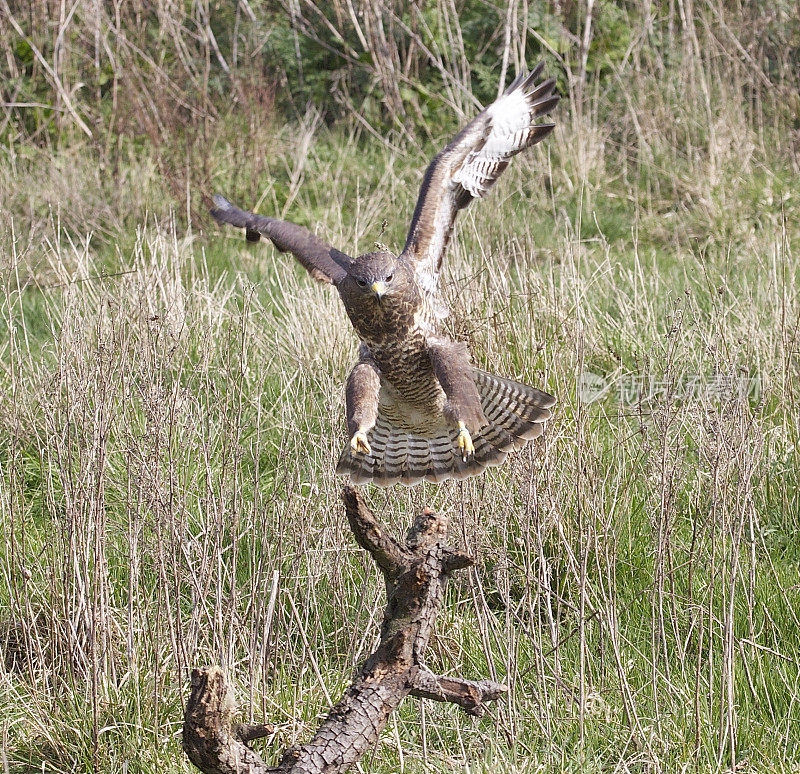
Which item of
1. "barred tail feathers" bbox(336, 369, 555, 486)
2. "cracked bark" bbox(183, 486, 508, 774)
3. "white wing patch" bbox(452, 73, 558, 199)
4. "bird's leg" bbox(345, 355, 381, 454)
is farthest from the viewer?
"white wing patch" bbox(452, 73, 558, 199)

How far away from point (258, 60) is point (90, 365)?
7531 mm

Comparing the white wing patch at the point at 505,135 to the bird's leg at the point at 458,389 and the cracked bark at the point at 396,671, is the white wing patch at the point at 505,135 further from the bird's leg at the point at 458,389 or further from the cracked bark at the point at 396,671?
the cracked bark at the point at 396,671

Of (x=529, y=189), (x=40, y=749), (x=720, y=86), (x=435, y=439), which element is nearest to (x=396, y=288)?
(x=435, y=439)

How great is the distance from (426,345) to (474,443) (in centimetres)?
41

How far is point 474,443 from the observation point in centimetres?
342

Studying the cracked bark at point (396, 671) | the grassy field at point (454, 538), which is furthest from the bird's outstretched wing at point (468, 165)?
the cracked bark at point (396, 671)

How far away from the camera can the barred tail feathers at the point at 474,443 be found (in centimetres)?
337

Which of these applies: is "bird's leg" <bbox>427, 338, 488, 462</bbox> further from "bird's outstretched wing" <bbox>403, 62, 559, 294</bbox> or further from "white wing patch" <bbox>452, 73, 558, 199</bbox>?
"white wing patch" <bbox>452, 73, 558, 199</bbox>

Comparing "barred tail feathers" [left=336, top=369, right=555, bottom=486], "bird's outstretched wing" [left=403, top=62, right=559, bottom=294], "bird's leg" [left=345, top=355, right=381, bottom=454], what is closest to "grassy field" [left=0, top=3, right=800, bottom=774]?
"barred tail feathers" [left=336, top=369, right=555, bottom=486]

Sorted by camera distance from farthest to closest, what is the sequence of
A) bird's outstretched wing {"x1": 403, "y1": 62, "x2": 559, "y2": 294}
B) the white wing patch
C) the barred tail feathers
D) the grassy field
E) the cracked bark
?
the white wing patch < bird's outstretched wing {"x1": 403, "y1": 62, "x2": 559, "y2": 294} < the barred tail feathers < the grassy field < the cracked bark

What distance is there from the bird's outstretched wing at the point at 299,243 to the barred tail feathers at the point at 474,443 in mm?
571

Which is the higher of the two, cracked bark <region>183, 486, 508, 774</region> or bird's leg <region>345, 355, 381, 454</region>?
bird's leg <region>345, 355, 381, 454</region>

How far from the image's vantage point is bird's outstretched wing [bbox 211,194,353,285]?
3.39m

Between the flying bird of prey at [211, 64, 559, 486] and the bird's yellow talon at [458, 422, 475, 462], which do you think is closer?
the bird's yellow talon at [458, 422, 475, 462]
